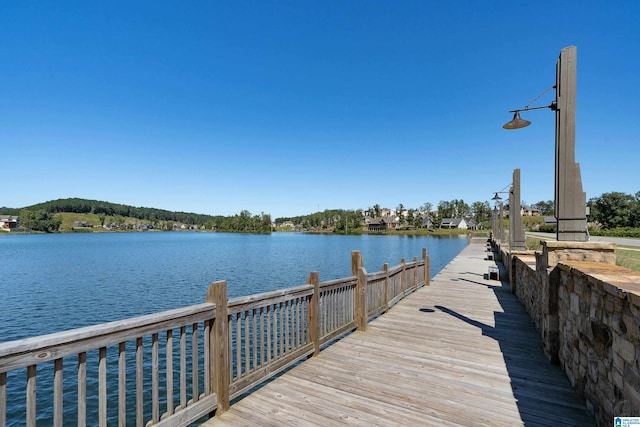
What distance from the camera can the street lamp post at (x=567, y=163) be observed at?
4.62 m

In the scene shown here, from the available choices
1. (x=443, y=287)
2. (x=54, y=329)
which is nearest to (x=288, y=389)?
(x=443, y=287)

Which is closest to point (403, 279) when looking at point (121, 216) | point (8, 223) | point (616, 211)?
point (616, 211)

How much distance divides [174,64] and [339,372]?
2122cm

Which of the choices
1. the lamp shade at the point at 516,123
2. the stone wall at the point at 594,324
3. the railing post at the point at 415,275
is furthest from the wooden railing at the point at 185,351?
the lamp shade at the point at 516,123

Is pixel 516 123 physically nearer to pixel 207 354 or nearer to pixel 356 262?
pixel 356 262

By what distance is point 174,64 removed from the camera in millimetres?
19297

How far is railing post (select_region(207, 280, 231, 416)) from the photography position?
3156 mm

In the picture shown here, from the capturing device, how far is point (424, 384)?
386cm

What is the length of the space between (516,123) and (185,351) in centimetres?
683

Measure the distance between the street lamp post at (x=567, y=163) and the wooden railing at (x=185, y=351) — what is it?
3396mm

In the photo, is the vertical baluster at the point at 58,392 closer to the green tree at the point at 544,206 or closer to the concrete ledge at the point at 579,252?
the concrete ledge at the point at 579,252

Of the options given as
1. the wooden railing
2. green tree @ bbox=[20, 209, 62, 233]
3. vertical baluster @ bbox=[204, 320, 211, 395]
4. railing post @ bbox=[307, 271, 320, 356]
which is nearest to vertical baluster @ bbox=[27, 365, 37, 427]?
the wooden railing

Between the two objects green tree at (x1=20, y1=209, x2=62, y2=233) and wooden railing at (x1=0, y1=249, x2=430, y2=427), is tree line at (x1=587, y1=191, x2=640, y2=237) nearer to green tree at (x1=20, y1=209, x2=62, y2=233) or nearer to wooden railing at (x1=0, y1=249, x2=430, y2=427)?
wooden railing at (x1=0, y1=249, x2=430, y2=427)

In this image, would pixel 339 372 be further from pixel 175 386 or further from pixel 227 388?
pixel 175 386
